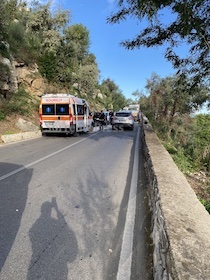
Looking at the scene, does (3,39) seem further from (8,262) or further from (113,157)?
(8,262)

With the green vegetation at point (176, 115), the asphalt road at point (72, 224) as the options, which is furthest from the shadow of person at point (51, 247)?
the green vegetation at point (176, 115)

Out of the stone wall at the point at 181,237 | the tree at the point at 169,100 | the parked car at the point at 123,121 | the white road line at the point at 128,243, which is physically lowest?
the white road line at the point at 128,243

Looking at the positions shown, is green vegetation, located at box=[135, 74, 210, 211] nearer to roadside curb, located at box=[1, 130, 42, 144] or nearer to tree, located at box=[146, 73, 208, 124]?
tree, located at box=[146, 73, 208, 124]

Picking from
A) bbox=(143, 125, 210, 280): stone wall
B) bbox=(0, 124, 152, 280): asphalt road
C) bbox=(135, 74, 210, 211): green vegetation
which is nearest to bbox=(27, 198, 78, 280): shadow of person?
bbox=(0, 124, 152, 280): asphalt road

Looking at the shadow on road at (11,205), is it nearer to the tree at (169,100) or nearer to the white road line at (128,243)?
the white road line at (128,243)

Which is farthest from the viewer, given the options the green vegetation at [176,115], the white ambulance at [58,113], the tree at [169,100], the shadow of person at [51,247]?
the tree at [169,100]

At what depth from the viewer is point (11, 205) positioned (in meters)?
4.51

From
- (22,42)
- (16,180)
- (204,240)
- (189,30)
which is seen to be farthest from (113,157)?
(22,42)

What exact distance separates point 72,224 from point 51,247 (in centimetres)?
71

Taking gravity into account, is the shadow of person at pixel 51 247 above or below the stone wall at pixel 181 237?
below

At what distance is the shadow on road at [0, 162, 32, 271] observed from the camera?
3.34m

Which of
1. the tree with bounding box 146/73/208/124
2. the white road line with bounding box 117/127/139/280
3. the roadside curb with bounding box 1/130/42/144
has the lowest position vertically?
the white road line with bounding box 117/127/139/280

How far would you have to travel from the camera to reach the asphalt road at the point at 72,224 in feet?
9.45

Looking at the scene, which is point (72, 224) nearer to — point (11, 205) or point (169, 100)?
point (11, 205)
